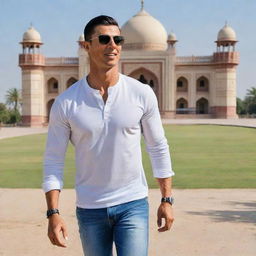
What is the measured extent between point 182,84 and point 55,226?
45234mm

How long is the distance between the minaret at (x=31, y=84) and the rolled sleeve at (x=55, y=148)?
42.2 metres

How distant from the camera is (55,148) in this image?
2.64 metres

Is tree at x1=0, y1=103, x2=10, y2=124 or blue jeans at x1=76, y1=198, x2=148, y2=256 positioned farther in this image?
tree at x1=0, y1=103, x2=10, y2=124

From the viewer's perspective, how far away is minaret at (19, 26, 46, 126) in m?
44.4

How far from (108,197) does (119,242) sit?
22cm

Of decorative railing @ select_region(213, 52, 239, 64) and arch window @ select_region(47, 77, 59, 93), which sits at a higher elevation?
decorative railing @ select_region(213, 52, 239, 64)

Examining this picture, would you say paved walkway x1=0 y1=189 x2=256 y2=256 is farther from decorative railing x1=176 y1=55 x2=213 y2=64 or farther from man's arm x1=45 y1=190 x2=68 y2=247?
decorative railing x1=176 y1=55 x2=213 y2=64

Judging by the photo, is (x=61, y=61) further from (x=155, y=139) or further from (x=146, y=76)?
(x=155, y=139)

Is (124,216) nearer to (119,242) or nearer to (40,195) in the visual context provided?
(119,242)

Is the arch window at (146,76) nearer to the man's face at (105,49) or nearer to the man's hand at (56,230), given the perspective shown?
the man's face at (105,49)

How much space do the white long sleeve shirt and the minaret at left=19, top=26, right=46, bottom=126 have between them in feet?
139

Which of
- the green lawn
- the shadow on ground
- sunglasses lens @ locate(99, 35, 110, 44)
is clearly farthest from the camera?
the green lawn

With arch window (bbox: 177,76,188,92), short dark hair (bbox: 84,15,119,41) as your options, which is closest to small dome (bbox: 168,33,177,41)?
arch window (bbox: 177,76,188,92)

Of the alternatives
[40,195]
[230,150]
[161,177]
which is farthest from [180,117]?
[161,177]
